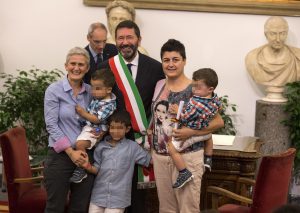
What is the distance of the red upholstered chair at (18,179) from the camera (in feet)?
13.8

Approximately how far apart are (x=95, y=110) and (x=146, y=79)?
0.39 m

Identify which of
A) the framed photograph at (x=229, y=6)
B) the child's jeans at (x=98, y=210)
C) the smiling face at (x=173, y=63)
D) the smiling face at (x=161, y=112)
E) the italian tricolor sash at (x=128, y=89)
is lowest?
the child's jeans at (x=98, y=210)

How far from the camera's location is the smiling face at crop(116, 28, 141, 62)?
3875mm

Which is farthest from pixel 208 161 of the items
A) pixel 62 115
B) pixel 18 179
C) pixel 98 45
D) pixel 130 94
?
Result: pixel 98 45

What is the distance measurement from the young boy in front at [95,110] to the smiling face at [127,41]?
0.54 ft

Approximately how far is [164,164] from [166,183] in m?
0.13

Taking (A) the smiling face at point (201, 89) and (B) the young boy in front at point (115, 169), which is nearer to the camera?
(A) the smiling face at point (201, 89)

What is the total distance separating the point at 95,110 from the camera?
12.8 feet

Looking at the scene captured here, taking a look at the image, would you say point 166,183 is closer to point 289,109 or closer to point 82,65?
point 82,65

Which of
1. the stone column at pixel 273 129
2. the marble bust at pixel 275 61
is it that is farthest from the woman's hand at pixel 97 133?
the marble bust at pixel 275 61

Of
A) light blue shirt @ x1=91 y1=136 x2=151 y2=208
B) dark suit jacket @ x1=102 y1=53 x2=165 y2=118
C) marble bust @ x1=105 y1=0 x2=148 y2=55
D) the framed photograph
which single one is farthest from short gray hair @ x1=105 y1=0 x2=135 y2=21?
light blue shirt @ x1=91 y1=136 x2=151 y2=208

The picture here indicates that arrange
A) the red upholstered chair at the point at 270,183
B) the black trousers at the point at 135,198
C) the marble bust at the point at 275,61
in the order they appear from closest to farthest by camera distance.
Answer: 1. the red upholstered chair at the point at 270,183
2. the black trousers at the point at 135,198
3. the marble bust at the point at 275,61

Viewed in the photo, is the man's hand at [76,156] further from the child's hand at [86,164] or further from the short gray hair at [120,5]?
the short gray hair at [120,5]

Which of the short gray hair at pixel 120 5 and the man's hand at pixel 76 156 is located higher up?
the short gray hair at pixel 120 5
